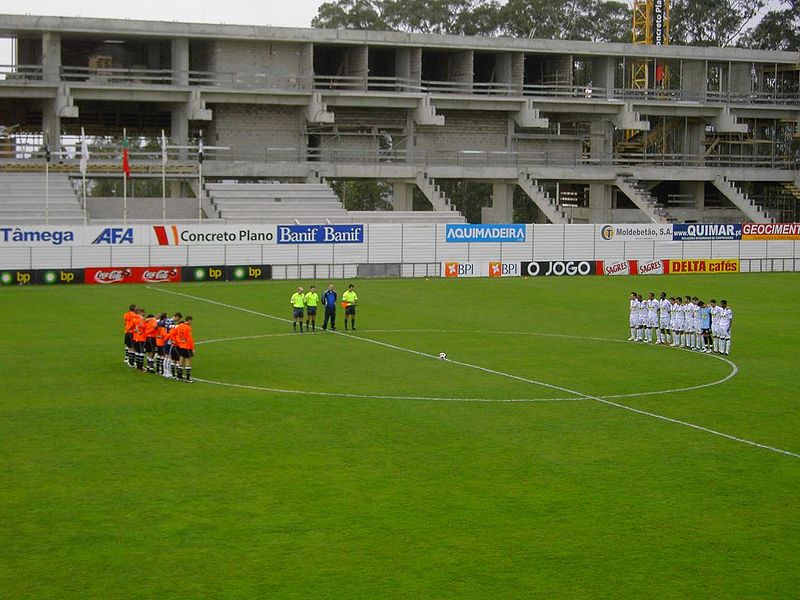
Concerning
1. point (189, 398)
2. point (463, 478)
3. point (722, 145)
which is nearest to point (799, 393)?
point (463, 478)

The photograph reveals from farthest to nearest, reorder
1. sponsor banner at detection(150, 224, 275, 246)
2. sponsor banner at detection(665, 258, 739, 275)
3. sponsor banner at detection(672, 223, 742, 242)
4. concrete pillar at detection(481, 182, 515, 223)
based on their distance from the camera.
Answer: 1. concrete pillar at detection(481, 182, 515, 223)
2. sponsor banner at detection(672, 223, 742, 242)
3. sponsor banner at detection(665, 258, 739, 275)
4. sponsor banner at detection(150, 224, 275, 246)

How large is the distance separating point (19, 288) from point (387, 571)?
1820 inches

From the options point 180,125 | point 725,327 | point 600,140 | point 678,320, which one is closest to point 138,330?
point 678,320

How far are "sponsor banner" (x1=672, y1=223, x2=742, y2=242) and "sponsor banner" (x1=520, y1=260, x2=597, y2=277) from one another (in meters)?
6.49

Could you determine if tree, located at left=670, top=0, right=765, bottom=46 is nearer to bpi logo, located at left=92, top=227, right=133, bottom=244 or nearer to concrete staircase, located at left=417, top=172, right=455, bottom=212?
concrete staircase, located at left=417, top=172, right=455, bottom=212

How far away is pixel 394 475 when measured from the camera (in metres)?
21.1

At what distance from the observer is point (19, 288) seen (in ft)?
192

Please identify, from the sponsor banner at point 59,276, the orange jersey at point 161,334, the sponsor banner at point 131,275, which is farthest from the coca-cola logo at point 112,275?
the orange jersey at point 161,334

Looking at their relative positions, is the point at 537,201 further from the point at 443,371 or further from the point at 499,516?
the point at 499,516

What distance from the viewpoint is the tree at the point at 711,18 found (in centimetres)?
12131

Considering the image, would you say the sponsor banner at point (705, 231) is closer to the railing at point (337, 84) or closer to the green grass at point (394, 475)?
the railing at point (337, 84)

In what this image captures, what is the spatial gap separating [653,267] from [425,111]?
21.7m

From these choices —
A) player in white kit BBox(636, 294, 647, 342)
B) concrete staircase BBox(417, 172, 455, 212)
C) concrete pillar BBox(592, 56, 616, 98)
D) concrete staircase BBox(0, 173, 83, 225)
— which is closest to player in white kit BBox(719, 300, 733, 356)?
player in white kit BBox(636, 294, 647, 342)

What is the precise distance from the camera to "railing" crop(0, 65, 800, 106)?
80.7 meters
